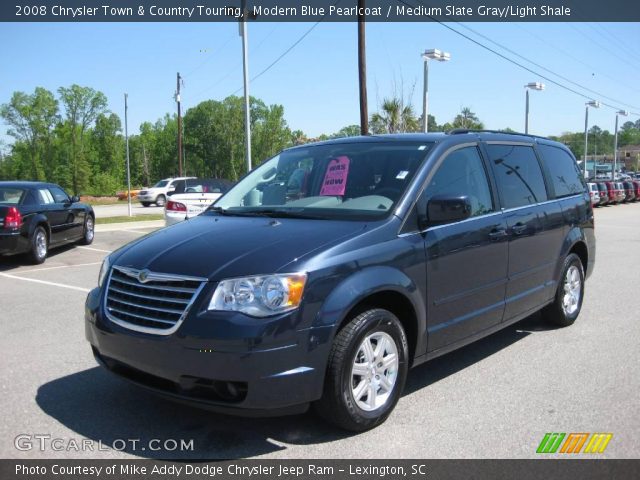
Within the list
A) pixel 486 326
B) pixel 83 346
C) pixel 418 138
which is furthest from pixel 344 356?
pixel 83 346

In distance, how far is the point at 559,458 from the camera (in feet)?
10.9

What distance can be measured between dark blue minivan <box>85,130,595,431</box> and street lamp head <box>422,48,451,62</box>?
1792 cm

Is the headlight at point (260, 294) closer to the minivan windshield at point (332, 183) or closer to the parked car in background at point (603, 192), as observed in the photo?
the minivan windshield at point (332, 183)

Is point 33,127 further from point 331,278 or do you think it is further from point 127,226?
point 331,278

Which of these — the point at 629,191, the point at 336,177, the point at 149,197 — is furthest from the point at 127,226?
the point at 629,191

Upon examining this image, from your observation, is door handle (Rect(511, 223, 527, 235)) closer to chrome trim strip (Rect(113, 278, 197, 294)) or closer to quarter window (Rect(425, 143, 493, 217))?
quarter window (Rect(425, 143, 493, 217))

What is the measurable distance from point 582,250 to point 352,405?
13.2 ft

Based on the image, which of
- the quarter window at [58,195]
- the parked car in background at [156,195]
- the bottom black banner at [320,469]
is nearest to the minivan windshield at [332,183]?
the bottom black banner at [320,469]

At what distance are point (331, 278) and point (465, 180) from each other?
69.6 inches

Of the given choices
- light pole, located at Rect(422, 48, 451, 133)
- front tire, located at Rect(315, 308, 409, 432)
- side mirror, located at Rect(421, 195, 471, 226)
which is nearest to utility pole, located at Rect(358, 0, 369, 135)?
→ light pole, located at Rect(422, 48, 451, 133)

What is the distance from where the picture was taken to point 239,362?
10.2 ft

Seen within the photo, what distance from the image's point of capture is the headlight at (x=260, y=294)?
3180mm

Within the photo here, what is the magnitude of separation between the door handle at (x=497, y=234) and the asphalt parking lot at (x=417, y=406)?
1.08m

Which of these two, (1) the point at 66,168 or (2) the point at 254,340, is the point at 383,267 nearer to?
(2) the point at 254,340
